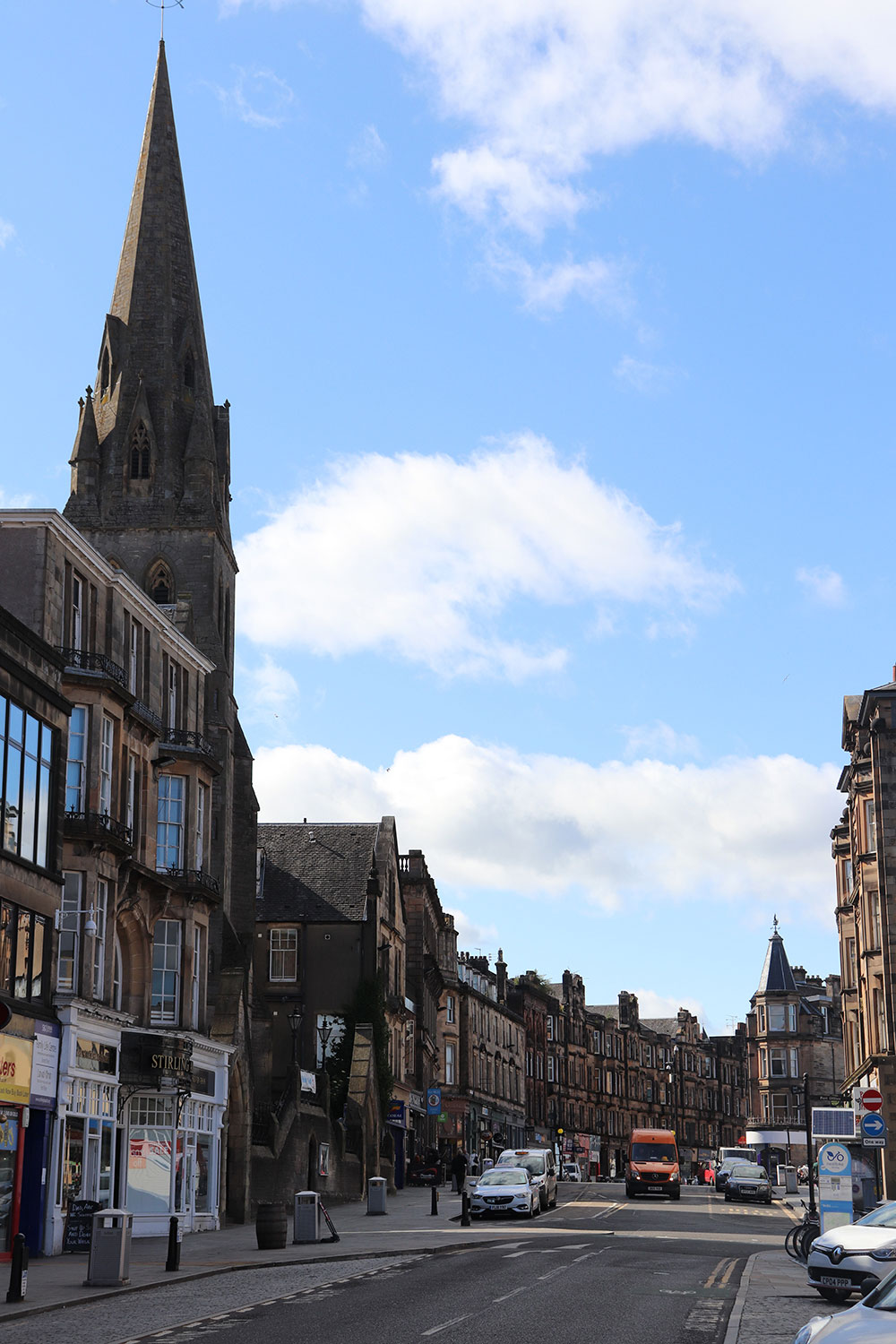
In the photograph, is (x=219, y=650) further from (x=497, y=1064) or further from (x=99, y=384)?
(x=497, y=1064)

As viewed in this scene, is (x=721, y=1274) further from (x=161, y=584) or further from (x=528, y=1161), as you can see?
(x=161, y=584)

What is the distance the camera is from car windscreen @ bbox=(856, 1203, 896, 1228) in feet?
71.0

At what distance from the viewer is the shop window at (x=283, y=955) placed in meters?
64.8

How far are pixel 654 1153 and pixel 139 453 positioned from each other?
Answer: 120 ft

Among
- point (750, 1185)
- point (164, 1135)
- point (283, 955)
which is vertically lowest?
point (750, 1185)

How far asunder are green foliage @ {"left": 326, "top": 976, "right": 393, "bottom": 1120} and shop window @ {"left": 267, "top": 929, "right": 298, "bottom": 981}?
10.5 ft

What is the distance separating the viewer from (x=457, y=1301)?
2055cm

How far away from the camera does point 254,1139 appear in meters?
47.6

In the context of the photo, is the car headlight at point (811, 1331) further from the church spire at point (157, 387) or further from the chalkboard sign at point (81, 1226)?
the church spire at point (157, 387)

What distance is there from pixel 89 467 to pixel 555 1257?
49077 mm

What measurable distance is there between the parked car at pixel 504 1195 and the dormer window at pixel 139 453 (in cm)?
3717

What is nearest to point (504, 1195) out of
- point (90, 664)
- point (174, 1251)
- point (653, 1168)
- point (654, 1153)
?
point (90, 664)

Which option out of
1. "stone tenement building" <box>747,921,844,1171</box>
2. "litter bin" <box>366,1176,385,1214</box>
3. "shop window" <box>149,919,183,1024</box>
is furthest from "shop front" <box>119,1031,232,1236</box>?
"stone tenement building" <box>747,921,844,1171</box>

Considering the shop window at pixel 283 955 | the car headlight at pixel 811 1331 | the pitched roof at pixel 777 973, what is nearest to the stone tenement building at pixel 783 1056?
the pitched roof at pixel 777 973
